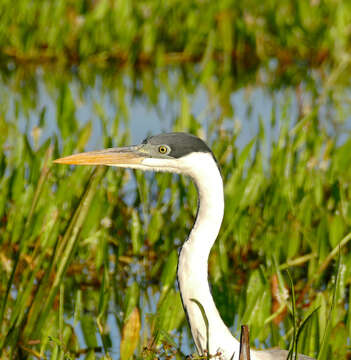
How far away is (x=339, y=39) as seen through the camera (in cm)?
1024

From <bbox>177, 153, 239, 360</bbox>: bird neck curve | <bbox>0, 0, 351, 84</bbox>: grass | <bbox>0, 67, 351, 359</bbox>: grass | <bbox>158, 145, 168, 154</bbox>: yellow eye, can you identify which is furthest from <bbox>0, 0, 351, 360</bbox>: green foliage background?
<bbox>0, 0, 351, 84</bbox>: grass

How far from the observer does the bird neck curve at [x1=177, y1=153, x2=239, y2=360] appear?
8.30 feet

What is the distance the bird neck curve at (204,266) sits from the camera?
253cm

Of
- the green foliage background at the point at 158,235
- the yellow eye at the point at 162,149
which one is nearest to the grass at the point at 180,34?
the green foliage background at the point at 158,235

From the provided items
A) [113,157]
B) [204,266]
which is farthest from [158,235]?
[204,266]

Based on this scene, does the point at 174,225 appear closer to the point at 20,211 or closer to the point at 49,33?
the point at 20,211

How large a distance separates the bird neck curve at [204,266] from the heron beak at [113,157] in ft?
0.88

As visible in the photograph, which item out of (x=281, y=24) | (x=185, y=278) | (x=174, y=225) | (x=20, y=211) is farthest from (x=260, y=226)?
(x=281, y=24)

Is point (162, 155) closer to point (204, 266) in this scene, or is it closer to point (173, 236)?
point (204, 266)

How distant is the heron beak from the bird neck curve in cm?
27

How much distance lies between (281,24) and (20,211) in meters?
7.13

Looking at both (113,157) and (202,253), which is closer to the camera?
(202,253)

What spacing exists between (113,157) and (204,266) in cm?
52

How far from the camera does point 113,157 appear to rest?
2.77 meters
